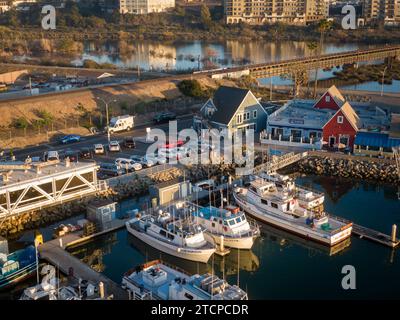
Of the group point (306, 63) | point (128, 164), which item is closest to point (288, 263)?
point (128, 164)

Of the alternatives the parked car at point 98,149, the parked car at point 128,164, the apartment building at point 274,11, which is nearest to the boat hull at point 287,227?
the parked car at point 128,164

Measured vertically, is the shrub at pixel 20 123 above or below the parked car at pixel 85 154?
above

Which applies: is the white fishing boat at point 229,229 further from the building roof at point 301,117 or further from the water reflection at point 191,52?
the water reflection at point 191,52

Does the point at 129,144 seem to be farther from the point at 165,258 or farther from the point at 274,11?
the point at 274,11

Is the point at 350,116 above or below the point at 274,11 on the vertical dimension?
below

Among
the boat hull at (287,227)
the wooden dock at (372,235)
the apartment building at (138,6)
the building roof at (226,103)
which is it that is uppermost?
the apartment building at (138,6)

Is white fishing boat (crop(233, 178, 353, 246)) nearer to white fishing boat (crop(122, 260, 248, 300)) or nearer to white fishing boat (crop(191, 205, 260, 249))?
white fishing boat (crop(191, 205, 260, 249))

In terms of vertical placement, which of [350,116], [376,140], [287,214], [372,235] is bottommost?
[372,235]
